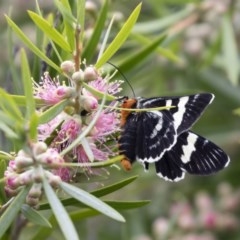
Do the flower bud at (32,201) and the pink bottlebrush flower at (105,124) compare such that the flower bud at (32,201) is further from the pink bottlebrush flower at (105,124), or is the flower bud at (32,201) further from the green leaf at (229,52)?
the green leaf at (229,52)

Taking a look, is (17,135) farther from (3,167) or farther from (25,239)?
(25,239)

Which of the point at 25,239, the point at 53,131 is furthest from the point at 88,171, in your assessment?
the point at 25,239

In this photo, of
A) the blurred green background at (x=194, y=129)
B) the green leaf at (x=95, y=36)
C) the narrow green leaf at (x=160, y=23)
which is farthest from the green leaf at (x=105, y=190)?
the blurred green background at (x=194, y=129)

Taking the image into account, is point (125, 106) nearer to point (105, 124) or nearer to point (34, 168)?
point (105, 124)

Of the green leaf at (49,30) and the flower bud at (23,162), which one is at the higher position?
the green leaf at (49,30)

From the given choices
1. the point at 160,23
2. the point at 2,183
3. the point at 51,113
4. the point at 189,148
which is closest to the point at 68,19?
the point at 51,113

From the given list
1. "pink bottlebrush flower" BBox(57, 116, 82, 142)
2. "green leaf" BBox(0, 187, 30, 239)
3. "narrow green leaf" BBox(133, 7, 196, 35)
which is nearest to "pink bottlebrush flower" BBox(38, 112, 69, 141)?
"pink bottlebrush flower" BBox(57, 116, 82, 142)

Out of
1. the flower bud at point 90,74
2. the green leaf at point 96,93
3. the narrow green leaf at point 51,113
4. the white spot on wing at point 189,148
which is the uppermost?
the flower bud at point 90,74
